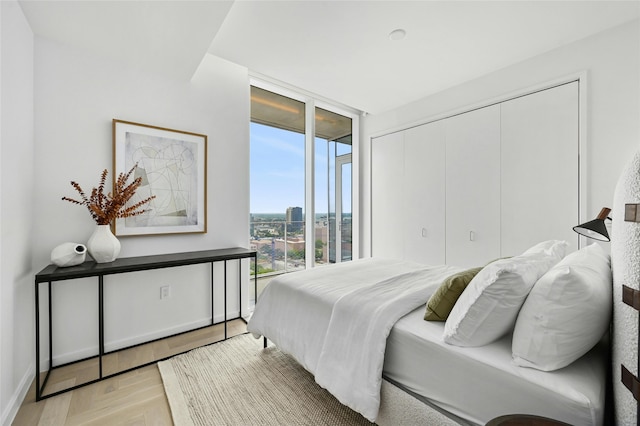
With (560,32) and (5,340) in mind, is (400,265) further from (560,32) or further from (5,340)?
(5,340)

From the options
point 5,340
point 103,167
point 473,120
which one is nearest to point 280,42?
point 103,167

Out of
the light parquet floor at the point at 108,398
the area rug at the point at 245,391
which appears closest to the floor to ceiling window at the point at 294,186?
the area rug at the point at 245,391

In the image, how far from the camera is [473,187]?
3.10 meters

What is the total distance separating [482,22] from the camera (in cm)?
220

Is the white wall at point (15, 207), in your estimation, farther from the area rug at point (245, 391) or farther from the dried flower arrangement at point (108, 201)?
the area rug at point (245, 391)

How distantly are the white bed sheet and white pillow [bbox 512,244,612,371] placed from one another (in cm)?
6

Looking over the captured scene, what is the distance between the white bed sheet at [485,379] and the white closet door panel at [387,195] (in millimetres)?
2570

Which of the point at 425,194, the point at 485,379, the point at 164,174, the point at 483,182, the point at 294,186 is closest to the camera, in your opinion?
the point at 485,379

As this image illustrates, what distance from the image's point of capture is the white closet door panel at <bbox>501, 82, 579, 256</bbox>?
2.47m

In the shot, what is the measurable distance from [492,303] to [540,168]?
2.21 m

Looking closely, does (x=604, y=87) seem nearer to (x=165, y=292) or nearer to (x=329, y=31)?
(x=329, y=31)

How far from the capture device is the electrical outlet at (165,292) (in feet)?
8.48

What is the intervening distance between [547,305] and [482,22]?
7.36ft

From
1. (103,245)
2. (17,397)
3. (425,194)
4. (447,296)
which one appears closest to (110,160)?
(103,245)
